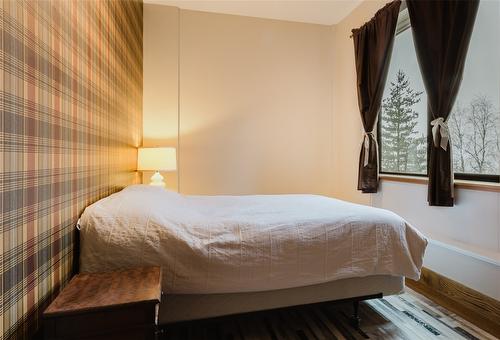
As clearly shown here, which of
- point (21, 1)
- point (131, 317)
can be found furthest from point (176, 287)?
point (21, 1)

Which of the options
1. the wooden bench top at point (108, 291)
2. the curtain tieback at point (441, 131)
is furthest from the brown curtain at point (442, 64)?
the wooden bench top at point (108, 291)

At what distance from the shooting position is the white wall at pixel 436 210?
1.85 m

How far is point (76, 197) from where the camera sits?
1.33m

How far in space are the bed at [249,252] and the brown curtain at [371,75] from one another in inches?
50.6

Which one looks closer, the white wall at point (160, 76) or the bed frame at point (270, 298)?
the bed frame at point (270, 298)

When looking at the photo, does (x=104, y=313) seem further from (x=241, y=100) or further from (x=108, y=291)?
(x=241, y=100)

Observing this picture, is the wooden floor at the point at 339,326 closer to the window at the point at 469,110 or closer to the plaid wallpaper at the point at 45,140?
the plaid wallpaper at the point at 45,140

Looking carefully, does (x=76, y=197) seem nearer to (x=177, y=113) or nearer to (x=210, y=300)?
(x=210, y=300)

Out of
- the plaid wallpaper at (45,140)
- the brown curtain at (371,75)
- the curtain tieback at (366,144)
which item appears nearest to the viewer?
the plaid wallpaper at (45,140)

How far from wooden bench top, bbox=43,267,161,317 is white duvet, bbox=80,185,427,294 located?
102 mm

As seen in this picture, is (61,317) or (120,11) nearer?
(61,317)

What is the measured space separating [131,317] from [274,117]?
299 centimetres

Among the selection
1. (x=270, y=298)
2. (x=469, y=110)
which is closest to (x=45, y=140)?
(x=270, y=298)

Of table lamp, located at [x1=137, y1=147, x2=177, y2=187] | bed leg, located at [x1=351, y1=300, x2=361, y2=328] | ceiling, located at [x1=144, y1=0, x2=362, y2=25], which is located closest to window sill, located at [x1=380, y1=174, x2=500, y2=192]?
bed leg, located at [x1=351, y1=300, x2=361, y2=328]
